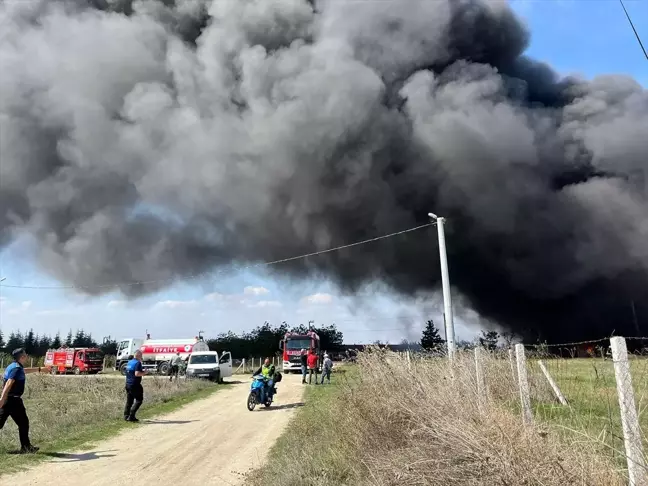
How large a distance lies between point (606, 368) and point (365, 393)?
3746mm

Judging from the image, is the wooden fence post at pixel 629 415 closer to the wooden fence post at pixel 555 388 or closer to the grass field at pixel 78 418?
the wooden fence post at pixel 555 388

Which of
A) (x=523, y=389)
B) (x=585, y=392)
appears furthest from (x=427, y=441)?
(x=585, y=392)

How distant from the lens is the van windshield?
2670cm

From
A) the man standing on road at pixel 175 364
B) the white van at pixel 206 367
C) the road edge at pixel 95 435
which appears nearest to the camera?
the road edge at pixel 95 435

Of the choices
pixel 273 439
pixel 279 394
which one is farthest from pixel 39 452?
pixel 279 394

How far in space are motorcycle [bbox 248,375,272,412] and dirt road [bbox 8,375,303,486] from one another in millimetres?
741

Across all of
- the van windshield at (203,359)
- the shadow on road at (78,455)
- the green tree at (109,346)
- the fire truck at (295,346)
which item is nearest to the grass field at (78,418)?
the shadow on road at (78,455)

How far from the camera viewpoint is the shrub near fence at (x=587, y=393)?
3.33 metres

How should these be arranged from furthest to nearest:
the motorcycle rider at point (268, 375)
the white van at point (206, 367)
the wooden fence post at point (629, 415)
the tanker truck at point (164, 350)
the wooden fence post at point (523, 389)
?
1. the tanker truck at point (164, 350)
2. the white van at point (206, 367)
3. the motorcycle rider at point (268, 375)
4. the wooden fence post at point (523, 389)
5. the wooden fence post at point (629, 415)

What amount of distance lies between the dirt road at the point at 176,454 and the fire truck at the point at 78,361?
97.9 ft

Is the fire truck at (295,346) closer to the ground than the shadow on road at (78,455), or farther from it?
farther from it

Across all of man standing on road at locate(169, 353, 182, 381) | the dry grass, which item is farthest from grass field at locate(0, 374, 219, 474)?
man standing on road at locate(169, 353, 182, 381)

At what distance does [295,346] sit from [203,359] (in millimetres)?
7103

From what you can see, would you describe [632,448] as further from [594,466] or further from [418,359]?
[418,359]
